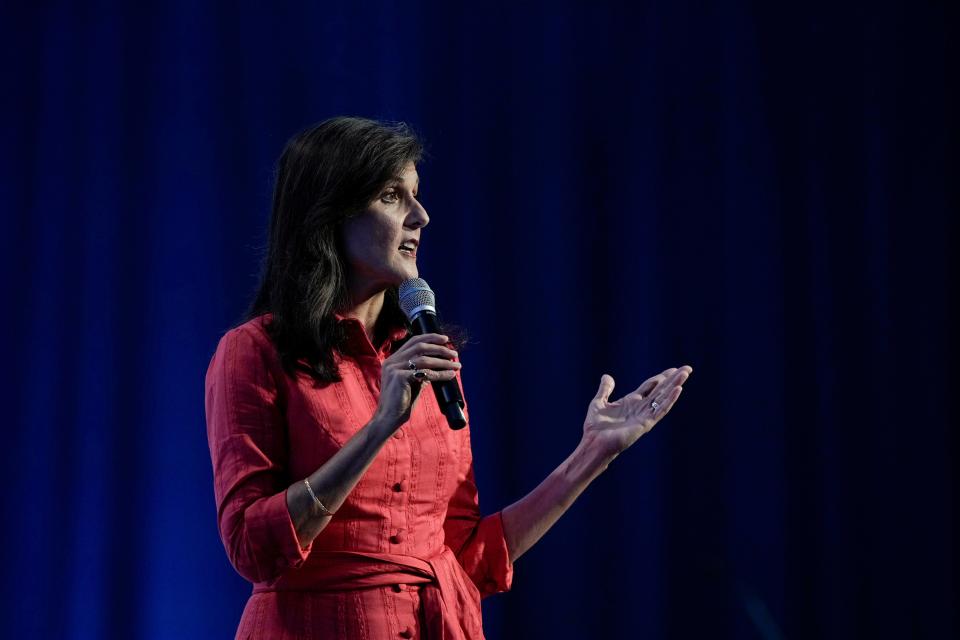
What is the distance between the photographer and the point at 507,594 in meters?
2.56

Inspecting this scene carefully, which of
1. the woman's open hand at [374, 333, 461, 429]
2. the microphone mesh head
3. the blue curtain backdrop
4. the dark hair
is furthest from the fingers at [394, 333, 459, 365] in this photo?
the blue curtain backdrop

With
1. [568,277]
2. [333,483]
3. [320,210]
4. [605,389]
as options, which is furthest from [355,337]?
[568,277]

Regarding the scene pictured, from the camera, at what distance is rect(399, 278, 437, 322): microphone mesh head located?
1363 millimetres

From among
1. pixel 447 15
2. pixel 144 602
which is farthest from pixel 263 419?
pixel 447 15

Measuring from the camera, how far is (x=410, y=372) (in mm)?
1183

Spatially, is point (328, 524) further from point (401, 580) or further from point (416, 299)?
point (416, 299)

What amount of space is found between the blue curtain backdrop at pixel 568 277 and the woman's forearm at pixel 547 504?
94 cm

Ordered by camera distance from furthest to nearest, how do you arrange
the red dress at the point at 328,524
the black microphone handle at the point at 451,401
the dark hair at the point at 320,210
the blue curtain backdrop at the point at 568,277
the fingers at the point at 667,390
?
the blue curtain backdrop at the point at 568,277 → the fingers at the point at 667,390 → the dark hair at the point at 320,210 → the red dress at the point at 328,524 → the black microphone handle at the point at 451,401

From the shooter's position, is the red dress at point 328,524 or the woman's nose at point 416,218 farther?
the woman's nose at point 416,218

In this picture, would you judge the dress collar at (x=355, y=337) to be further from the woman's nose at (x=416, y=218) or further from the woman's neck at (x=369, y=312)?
the woman's nose at (x=416, y=218)

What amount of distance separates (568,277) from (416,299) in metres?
1.33

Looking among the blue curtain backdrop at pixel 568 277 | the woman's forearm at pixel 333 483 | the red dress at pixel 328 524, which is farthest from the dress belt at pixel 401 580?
the blue curtain backdrop at pixel 568 277

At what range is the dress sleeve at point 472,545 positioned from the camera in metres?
1.60

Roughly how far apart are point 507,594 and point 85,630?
1.06 m
